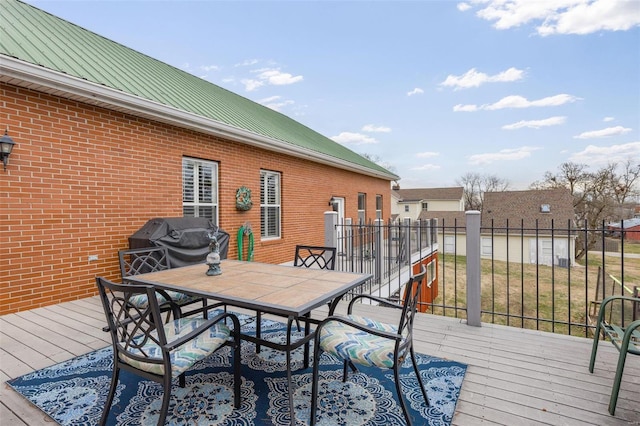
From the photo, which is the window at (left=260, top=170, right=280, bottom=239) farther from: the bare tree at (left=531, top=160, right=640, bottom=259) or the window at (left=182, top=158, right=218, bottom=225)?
the bare tree at (left=531, top=160, right=640, bottom=259)

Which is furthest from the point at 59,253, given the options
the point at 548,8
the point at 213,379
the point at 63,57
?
the point at 548,8

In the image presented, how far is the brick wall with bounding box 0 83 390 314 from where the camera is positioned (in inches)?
147

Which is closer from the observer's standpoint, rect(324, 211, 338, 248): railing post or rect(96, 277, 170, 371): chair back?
rect(96, 277, 170, 371): chair back

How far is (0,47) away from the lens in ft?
11.1

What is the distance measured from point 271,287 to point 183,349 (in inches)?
27.8

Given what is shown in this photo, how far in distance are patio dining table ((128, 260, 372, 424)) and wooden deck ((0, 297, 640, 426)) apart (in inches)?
41.4

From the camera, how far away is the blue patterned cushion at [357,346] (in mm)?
1863

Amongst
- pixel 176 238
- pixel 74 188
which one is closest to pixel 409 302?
pixel 176 238

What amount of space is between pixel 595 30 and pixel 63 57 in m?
12.6

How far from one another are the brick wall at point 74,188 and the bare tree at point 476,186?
1639 inches

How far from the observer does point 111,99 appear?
4.30 m

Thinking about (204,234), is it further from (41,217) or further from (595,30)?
(595,30)

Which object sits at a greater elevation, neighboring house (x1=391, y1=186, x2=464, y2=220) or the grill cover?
neighboring house (x1=391, y1=186, x2=464, y2=220)

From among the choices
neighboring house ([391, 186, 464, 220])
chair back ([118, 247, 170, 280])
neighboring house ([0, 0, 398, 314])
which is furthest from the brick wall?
neighboring house ([391, 186, 464, 220])
